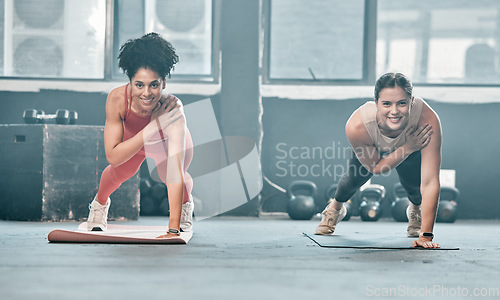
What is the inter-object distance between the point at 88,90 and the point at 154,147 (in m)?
2.72

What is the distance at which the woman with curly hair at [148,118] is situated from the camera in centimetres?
292

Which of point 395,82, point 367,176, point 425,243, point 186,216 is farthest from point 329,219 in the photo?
point 395,82

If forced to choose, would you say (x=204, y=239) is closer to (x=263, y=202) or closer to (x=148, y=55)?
(x=148, y=55)

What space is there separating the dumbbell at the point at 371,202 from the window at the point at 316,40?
129 centimetres

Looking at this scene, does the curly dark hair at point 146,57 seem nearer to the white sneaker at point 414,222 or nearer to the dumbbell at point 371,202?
the white sneaker at point 414,222

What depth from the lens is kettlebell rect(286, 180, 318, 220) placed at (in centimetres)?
514

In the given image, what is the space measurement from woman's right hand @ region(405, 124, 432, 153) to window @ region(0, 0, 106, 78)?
372 cm

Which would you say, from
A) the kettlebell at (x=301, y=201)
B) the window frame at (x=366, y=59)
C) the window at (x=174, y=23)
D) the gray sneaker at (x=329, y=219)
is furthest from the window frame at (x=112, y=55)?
the gray sneaker at (x=329, y=219)

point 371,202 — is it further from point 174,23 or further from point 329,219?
point 174,23

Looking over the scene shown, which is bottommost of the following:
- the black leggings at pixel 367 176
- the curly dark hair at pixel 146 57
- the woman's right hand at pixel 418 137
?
the black leggings at pixel 367 176

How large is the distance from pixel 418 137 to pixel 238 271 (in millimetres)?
1419

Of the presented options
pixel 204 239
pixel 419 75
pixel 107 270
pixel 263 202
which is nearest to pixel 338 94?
pixel 419 75

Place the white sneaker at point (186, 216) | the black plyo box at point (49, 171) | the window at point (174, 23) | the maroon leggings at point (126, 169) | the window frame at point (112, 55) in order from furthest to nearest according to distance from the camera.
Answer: the window at point (174, 23) → the window frame at point (112, 55) → the black plyo box at point (49, 171) → the white sneaker at point (186, 216) → the maroon leggings at point (126, 169)

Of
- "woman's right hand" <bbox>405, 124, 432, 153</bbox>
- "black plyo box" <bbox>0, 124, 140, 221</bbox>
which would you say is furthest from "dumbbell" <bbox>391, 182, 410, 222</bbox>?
"black plyo box" <bbox>0, 124, 140, 221</bbox>
